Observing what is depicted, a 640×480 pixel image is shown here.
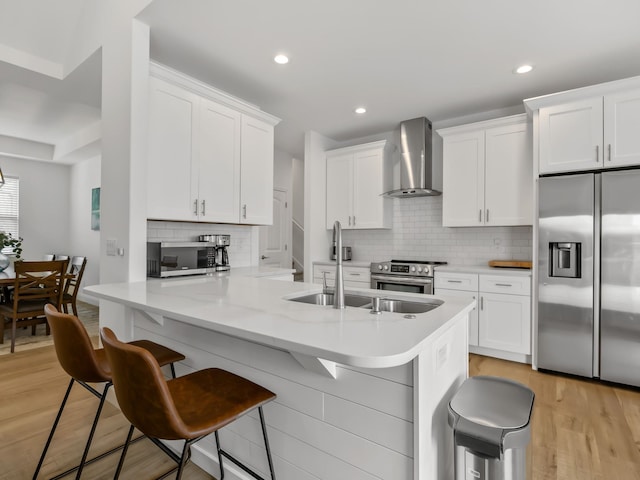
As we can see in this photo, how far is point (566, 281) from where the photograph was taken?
119 inches

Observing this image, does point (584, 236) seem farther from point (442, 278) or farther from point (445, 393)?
point (445, 393)

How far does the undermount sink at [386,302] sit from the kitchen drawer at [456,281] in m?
2.10

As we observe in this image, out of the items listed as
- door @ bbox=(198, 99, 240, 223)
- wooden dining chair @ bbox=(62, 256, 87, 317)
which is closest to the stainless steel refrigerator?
door @ bbox=(198, 99, 240, 223)

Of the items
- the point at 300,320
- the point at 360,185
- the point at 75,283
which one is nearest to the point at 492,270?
the point at 360,185

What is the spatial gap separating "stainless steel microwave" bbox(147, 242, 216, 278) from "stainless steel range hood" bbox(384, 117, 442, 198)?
8.21ft

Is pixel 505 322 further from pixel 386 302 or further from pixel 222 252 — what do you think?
pixel 222 252

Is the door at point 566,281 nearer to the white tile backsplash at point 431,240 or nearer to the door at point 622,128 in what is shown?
the door at point 622,128

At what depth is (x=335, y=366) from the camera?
4.07 ft

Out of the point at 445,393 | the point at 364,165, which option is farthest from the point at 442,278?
the point at 445,393

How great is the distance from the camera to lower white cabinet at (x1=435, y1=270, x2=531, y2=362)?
3.32 metres

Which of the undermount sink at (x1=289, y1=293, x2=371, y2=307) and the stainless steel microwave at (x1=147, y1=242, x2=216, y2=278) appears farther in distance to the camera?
the stainless steel microwave at (x1=147, y1=242, x2=216, y2=278)

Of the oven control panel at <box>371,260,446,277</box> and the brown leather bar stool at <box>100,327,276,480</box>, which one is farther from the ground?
the oven control panel at <box>371,260,446,277</box>

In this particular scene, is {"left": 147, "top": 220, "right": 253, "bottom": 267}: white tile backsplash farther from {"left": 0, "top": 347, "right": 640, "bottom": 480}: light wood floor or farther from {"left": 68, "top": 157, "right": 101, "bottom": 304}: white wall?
{"left": 68, "top": 157, "right": 101, "bottom": 304}: white wall

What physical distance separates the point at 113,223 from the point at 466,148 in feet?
11.9
